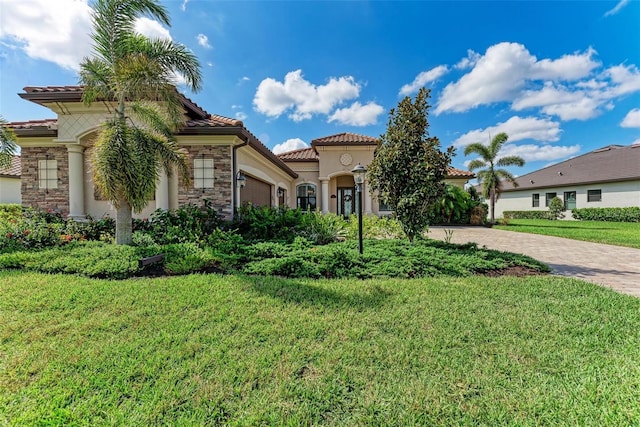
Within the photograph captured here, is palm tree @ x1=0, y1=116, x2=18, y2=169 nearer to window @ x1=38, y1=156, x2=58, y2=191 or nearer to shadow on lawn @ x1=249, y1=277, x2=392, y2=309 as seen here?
window @ x1=38, y1=156, x2=58, y2=191

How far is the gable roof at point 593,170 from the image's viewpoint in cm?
2081

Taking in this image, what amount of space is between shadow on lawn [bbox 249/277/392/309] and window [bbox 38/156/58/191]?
377 inches

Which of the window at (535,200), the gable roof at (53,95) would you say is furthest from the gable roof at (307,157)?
the window at (535,200)

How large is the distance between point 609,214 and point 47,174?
3405 cm

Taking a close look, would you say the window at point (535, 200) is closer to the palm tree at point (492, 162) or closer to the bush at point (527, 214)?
the bush at point (527, 214)

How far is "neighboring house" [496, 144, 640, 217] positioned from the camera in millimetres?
20094

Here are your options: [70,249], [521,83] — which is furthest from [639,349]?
[521,83]

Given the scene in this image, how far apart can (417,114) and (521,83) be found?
11199 millimetres

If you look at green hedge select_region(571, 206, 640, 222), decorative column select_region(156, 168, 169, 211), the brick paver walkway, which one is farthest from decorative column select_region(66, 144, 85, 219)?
green hedge select_region(571, 206, 640, 222)

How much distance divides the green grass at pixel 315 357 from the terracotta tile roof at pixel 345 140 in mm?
12475

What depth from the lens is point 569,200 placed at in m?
24.1

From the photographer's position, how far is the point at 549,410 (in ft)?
6.31

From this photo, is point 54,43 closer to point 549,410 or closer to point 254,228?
point 254,228

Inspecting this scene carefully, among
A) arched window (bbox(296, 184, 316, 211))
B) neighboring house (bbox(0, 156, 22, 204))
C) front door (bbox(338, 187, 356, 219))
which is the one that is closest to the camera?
neighboring house (bbox(0, 156, 22, 204))
